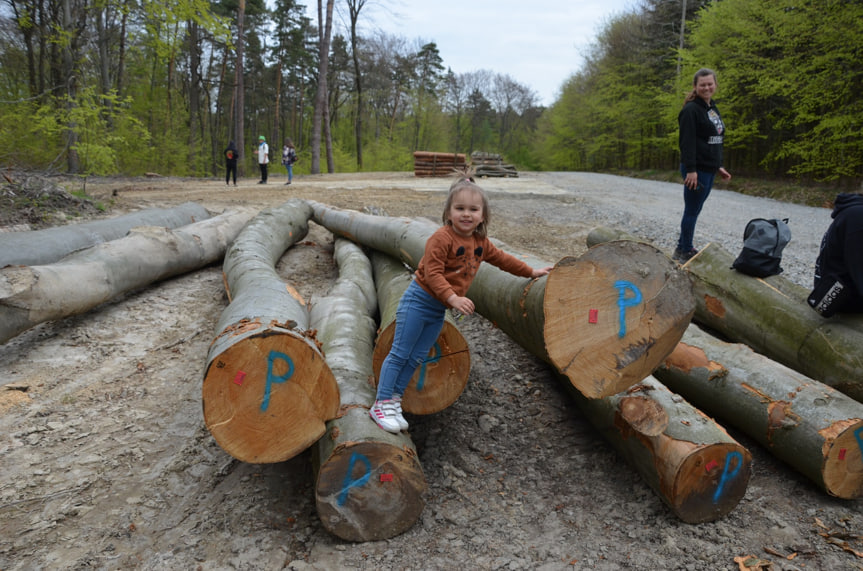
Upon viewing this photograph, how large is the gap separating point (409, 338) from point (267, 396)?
83cm

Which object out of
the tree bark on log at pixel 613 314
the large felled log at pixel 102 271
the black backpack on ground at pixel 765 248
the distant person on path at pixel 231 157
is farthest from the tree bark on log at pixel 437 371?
the distant person on path at pixel 231 157

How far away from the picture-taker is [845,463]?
2518 millimetres

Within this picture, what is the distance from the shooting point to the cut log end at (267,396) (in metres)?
2.23

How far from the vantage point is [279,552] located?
2322 millimetres

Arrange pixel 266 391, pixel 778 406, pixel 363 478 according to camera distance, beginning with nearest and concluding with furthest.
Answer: pixel 266 391, pixel 363 478, pixel 778 406

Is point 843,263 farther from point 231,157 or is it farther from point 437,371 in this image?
Result: point 231,157

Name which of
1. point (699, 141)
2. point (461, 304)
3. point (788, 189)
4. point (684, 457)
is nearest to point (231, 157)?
point (699, 141)

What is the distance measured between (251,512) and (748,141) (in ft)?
77.3

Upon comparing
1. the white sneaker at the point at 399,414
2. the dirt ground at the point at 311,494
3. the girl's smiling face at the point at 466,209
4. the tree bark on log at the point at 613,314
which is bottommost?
the dirt ground at the point at 311,494

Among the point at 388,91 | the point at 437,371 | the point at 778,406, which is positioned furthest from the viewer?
the point at 388,91

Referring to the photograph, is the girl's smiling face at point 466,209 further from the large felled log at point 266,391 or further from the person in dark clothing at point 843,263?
the person in dark clothing at point 843,263

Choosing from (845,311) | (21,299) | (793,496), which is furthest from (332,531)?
(845,311)

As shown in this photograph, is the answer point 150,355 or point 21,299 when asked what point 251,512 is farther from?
point 21,299

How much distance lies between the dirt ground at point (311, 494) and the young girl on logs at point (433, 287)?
59cm
